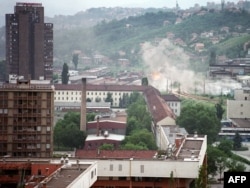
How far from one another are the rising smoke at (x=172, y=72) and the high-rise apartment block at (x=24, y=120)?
12842 mm

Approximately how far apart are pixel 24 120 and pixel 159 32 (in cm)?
2835

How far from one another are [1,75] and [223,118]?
28.8ft

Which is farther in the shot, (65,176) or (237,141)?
(237,141)

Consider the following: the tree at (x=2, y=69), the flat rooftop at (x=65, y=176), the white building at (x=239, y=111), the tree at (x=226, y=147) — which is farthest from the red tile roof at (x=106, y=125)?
the tree at (x=2, y=69)

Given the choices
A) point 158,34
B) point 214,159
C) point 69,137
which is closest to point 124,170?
point 214,159

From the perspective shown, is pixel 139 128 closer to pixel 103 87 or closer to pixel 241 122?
pixel 241 122

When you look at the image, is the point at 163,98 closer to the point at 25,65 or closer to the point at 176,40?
the point at 25,65

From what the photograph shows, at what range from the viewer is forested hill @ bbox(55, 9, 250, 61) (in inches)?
1355

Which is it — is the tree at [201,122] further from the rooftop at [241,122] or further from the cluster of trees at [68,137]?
the cluster of trees at [68,137]

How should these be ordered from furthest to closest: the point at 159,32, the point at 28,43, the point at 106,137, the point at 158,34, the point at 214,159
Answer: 1. the point at 159,32
2. the point at 158,34
3. the point at 28,43
4. the point at 106,137
5. the point at 214,159

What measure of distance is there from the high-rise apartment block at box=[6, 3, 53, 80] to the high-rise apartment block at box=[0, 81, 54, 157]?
13.2 meters

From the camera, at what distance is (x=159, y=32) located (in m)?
37.8

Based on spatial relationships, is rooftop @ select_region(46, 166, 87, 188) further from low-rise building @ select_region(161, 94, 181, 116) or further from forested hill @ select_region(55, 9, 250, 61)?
forested hill @ select_region(55, 9, 250, 61)

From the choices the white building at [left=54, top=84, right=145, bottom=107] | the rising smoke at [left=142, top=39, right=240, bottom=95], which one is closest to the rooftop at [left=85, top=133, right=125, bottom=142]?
the white building at [left=54, top=84, right=145, bottom=107]
